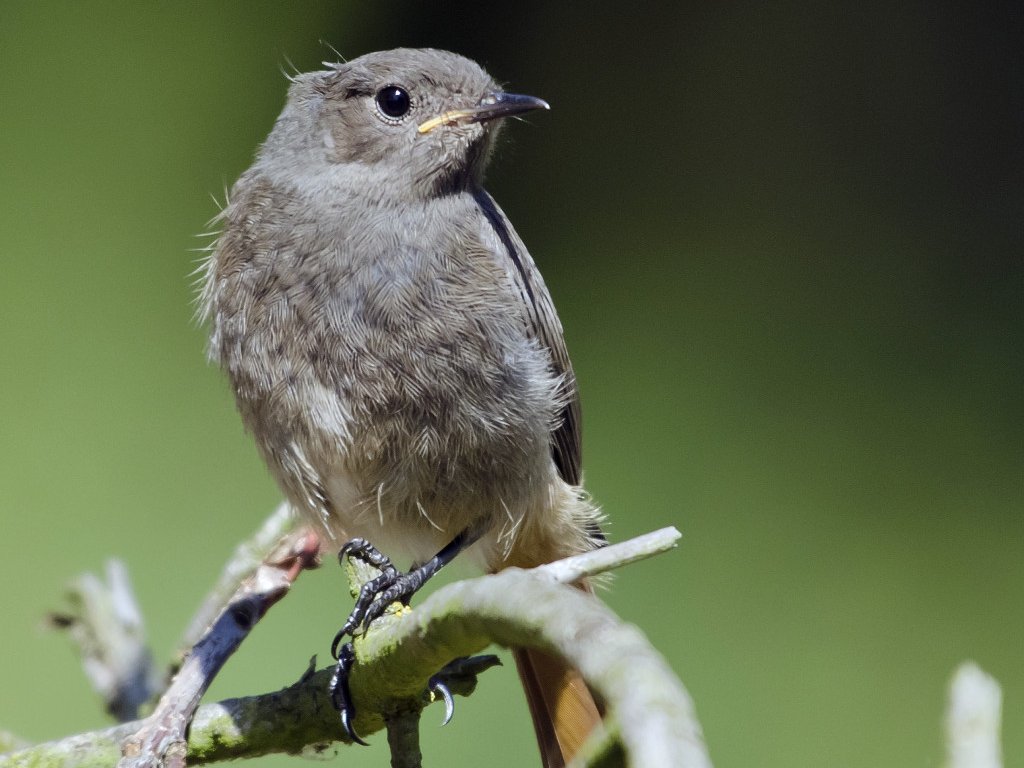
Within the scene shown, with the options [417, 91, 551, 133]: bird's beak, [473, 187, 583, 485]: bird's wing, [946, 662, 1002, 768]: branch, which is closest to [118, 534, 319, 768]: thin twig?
[473, 187, 583, 485]: bird's wing

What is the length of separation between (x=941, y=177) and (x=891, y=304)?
47cm

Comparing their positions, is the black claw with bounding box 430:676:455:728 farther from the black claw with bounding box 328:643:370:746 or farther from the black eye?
the black eye

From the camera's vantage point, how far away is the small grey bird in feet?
7.57

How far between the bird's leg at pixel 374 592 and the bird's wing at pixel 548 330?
1.00ft

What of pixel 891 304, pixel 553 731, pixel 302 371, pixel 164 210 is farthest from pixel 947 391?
pixel 164 210

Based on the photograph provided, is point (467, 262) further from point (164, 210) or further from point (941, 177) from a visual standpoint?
point (941, 177)

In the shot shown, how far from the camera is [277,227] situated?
242 centimetres

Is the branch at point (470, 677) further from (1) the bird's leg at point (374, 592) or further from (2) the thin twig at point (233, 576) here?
(2) the thin twig at point (233, 576)

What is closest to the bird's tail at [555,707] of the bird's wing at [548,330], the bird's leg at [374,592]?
the bird's leg at [374,592]

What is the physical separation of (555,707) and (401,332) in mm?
820

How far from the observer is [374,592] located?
2293mm

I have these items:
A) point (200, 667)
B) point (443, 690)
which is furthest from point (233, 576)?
point (443, 690)

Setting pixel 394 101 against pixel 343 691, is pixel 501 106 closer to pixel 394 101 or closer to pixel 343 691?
pixel 394 101

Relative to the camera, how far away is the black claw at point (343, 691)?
198cm
